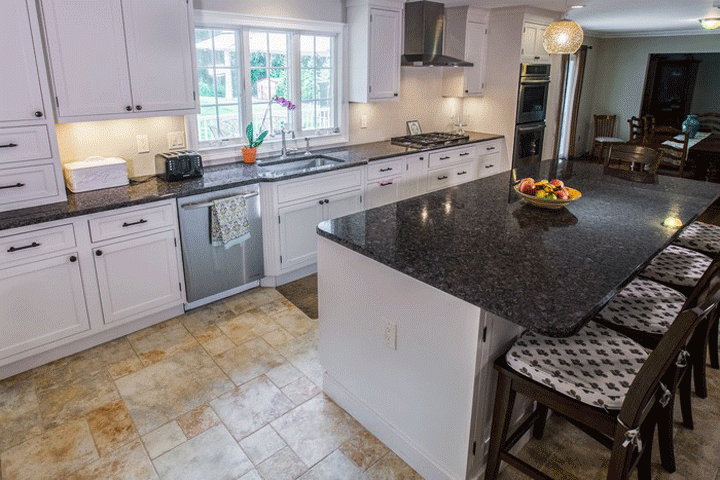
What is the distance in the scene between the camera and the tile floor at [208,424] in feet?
6.72

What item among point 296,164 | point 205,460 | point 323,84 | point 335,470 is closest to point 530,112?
point 323,84

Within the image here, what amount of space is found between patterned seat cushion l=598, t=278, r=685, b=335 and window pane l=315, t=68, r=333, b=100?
10.3 ft

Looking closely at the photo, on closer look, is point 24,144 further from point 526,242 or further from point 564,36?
point 564,36

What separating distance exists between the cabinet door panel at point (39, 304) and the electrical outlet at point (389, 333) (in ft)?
5.80

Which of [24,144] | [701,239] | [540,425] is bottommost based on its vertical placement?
[540,425]

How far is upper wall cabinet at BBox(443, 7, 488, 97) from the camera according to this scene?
4.89m

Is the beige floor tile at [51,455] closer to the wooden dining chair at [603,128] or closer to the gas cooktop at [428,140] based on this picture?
the gas cooktop at [428,140]

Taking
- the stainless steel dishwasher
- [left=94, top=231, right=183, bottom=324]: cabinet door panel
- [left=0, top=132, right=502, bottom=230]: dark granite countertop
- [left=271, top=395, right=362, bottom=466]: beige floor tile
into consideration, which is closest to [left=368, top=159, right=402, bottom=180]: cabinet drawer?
[left=0, top=132, right=502, bottom=230]: dark granite countertop

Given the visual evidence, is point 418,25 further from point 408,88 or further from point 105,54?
point 105,54

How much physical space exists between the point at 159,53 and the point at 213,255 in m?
1.30

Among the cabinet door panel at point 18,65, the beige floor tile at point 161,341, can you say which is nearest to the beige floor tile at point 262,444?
the beige floor tile at point 161,341

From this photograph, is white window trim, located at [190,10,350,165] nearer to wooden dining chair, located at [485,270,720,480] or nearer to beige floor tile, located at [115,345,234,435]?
beige floor tile, located at [115,345,234,435]

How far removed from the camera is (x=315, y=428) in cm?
228

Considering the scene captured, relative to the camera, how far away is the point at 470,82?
5.22 meters
